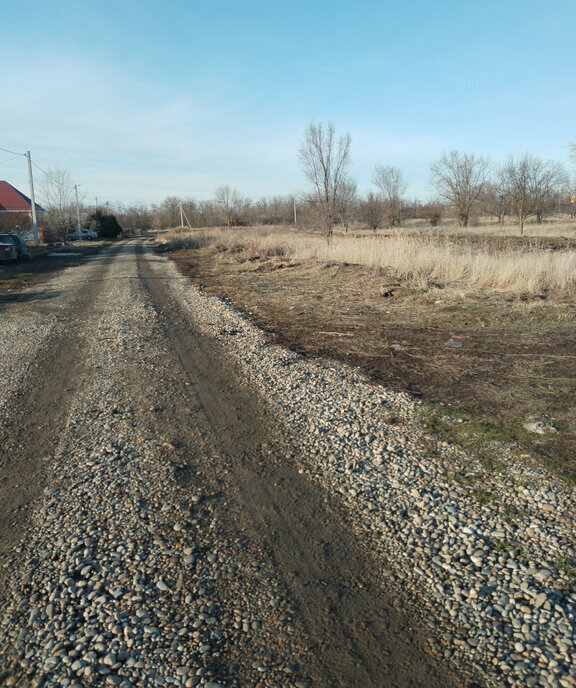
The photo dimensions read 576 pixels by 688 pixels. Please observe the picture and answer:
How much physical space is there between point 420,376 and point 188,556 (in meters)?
4.35

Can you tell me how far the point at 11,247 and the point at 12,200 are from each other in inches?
1640

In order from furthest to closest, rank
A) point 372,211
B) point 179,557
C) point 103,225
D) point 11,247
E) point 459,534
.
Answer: point 103,225 < point 372,211 < point 11,247 < point 459,534 < point 179,557

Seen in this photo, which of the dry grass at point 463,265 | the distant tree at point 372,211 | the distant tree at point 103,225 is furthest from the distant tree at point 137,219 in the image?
the dry grass at point 463,265

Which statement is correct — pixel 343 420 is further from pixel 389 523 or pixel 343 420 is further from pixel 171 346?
pixel 171 346

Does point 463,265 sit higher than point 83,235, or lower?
lower

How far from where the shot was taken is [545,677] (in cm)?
220

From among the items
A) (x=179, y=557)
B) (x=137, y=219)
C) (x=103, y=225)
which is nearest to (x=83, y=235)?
(x=103, y=225)

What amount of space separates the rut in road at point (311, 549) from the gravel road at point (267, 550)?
13mm

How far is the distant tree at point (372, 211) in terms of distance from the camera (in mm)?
51688

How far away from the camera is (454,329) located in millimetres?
9000

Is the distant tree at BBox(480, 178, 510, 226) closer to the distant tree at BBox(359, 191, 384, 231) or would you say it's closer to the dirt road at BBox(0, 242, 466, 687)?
the distant tree at BBox(359, 191, 384, 231)

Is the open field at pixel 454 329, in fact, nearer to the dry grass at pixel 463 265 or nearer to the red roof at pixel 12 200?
the dry grass at pixel 463 265

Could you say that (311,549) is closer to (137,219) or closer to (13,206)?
(13,206)

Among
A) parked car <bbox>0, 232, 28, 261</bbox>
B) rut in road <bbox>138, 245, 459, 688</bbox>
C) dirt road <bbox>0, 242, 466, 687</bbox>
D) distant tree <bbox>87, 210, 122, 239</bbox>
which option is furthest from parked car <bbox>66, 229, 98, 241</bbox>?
rut in road <bbox>138, 245, 459, 688</bbox>
